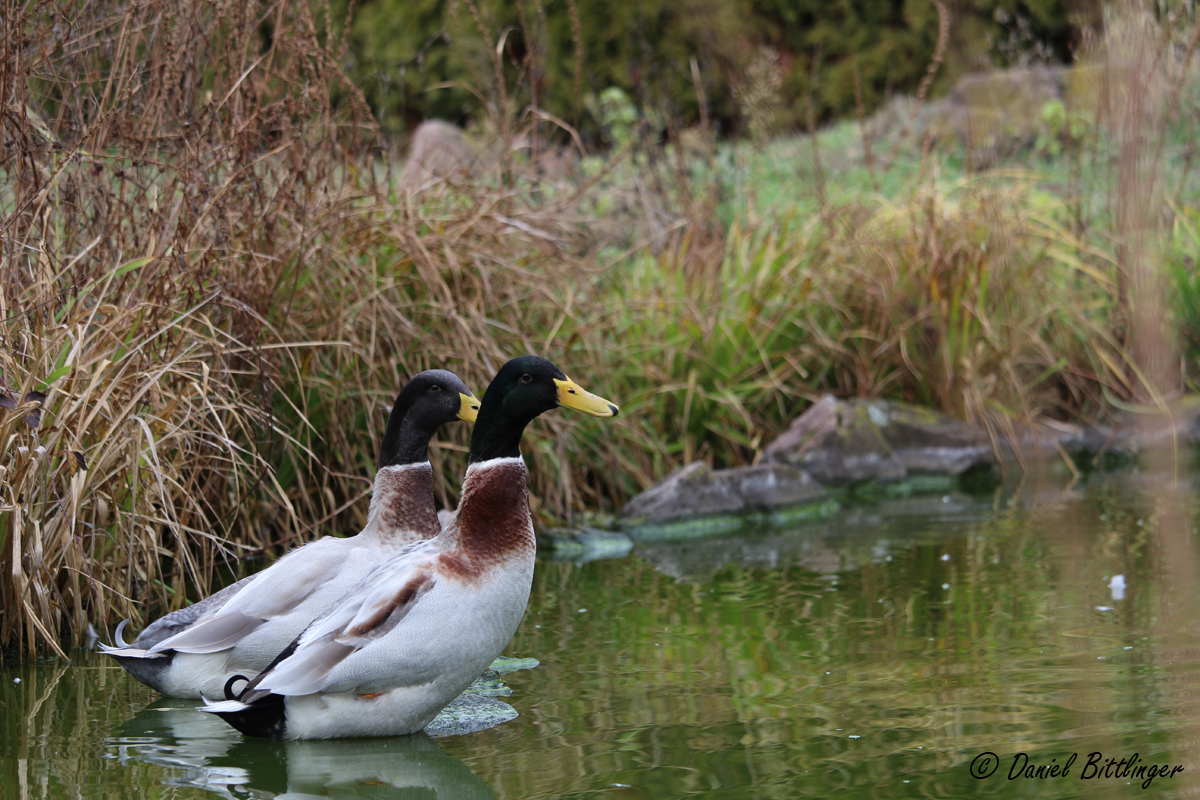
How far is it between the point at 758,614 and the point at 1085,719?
140 centimetres

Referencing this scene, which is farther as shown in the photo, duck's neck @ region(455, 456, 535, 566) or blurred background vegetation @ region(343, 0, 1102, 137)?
blurred background vegetation @ region(343, 0, 1102, 137)

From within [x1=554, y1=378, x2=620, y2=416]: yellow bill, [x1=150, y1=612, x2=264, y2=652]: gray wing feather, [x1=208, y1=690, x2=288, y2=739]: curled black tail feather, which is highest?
[x1=554, y1=378, x2=620, y2=416]: yellow bill

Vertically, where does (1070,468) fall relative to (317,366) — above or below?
below

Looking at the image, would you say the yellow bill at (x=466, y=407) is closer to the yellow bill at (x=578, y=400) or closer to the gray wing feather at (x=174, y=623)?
the yellow bill at (x=578, y=400)

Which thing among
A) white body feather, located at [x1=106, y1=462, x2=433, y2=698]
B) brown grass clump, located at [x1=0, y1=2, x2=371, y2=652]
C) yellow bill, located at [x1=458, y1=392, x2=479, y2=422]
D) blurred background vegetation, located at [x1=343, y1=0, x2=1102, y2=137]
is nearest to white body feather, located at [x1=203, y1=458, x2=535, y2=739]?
white body feather, located at [x1=106, y1=462, x2=433, y2=698]

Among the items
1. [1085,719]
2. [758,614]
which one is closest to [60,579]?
[758,614]

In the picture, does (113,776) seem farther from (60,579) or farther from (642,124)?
(642,124)

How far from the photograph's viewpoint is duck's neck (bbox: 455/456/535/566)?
3.05m

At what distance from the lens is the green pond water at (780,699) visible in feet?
8.96

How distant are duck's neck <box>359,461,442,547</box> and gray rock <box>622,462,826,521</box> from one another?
2.16 m

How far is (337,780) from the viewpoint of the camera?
2842 millimetres

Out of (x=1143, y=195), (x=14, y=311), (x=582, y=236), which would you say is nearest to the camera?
(x=1143, y=195)

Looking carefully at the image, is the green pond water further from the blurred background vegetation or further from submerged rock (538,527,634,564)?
the blurred background vegetation

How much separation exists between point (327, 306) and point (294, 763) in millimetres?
2455
